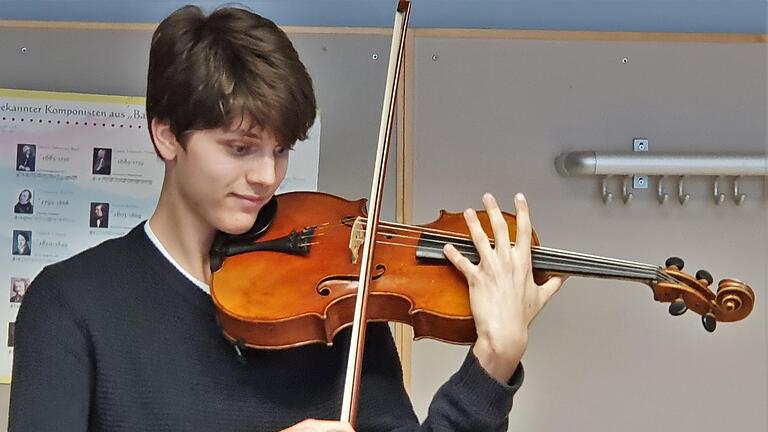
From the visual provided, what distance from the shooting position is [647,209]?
153 centimetres

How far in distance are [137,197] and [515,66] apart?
688mm

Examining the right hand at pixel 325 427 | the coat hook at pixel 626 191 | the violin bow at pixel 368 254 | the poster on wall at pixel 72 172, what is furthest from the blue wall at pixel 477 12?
the right hand at pixel 325 427

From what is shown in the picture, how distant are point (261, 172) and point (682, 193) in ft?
3.01

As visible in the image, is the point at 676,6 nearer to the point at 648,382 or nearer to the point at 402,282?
the point at 648,382

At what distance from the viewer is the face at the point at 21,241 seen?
4.93ft

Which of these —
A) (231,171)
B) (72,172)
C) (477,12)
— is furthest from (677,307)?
(72,172)

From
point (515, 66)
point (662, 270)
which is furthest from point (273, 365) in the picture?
point (515, 66)

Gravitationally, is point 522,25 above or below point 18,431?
above

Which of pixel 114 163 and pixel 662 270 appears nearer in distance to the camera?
pixel 662 270

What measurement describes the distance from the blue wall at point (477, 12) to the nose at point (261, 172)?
0.71 m

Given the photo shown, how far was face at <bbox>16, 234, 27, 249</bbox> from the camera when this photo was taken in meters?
1.50

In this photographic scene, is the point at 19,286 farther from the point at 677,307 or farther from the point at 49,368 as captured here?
the point at 677,307

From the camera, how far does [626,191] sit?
1521 mm

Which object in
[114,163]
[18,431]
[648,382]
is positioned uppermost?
[114,163]
